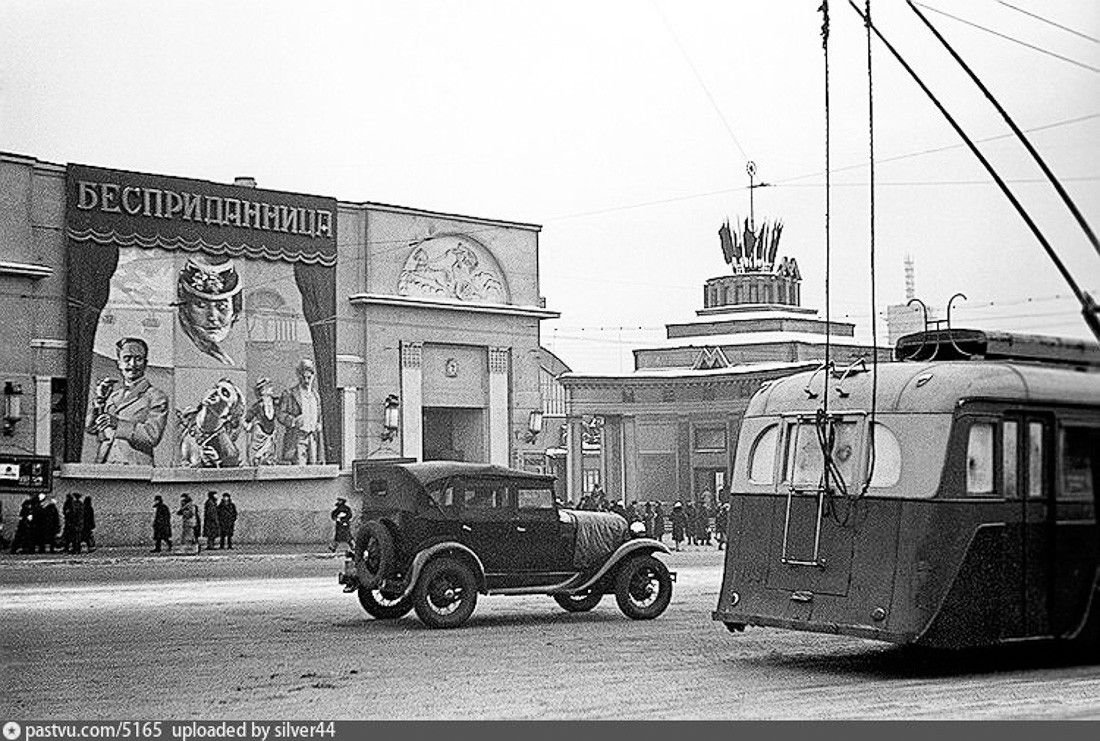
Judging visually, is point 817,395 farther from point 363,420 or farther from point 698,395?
point 363,420

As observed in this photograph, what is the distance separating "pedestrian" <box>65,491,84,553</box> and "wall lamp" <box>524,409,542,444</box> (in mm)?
3382

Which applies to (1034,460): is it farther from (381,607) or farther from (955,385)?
(381,607)

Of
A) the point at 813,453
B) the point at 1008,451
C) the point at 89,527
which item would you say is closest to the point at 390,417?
the point at 89,527

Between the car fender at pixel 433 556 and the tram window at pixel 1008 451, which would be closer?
the tram window at pixel 1008 451

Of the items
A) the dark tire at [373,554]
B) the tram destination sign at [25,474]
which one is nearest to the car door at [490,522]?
the dark tire at [373,554]

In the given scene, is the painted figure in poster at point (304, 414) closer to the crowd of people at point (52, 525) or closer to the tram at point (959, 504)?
the crowd of people at point (52, 525)

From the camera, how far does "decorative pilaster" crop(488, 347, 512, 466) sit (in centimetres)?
1248

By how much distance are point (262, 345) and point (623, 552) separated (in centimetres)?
356

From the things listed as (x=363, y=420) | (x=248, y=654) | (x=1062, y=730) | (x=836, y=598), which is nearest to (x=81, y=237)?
(x=363, y=420)

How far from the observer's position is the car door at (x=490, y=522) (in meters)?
11.3

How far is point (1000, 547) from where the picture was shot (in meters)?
8.12

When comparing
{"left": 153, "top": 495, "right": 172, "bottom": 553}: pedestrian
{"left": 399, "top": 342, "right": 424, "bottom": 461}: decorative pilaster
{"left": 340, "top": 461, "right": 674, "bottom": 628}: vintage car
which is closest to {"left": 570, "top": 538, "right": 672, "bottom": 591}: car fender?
{"left": 340, "top": 461, "right": 674, "bottom": 628}: vintage car

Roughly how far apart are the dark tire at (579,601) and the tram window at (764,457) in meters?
3.23

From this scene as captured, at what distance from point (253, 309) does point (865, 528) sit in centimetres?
664
